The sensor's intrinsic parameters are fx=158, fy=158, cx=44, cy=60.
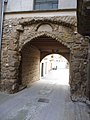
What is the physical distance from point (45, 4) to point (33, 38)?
160cm

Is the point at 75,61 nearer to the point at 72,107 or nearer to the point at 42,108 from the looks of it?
the point at 72,107

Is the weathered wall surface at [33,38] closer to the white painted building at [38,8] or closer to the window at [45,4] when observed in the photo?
the white painted building at [38,8]

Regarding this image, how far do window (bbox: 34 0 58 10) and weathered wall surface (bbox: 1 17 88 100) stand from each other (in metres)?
0.67

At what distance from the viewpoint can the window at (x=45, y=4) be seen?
6.74 metres

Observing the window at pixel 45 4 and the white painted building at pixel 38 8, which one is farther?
the window at pixel 45 4

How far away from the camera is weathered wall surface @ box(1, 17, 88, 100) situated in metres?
5.99

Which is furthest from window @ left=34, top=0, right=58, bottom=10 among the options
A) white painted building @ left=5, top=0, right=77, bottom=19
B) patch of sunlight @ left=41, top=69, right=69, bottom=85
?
patch of sunlight @ left=41, top=69, right=69, bottom=85

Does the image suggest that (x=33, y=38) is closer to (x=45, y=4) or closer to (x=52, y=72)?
(x=45, y=4)

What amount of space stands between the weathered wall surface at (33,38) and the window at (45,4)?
67cm

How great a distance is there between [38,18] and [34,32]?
1.96ft

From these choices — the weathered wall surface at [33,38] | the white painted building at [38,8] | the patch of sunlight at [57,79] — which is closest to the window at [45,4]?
the white painted building at [38,8]

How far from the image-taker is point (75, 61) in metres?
6.03

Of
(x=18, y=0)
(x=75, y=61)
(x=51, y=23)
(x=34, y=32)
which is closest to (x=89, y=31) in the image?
(x=75, y=61)

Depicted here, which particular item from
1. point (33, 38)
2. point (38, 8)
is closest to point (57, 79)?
point (33, 38)
